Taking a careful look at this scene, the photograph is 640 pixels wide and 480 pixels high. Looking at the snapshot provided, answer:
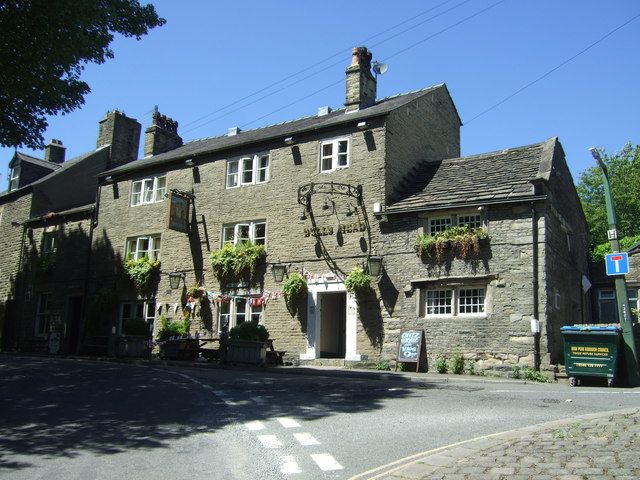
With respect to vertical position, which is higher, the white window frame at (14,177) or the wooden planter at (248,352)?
the white window frame at (14,177)

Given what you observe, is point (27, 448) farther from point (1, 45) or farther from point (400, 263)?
point (400, 263)

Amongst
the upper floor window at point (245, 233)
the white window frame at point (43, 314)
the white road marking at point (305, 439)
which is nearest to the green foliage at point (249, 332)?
the upper floor window at point (245, 233)

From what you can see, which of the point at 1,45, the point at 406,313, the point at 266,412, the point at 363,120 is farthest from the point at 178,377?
the point at 363,120

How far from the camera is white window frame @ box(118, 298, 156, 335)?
2510cm

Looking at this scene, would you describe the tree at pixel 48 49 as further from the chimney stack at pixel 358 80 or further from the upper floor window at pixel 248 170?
the chimney stack at pixel 358 80

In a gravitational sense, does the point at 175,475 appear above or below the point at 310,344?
below

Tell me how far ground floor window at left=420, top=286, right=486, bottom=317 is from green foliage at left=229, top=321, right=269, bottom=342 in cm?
534

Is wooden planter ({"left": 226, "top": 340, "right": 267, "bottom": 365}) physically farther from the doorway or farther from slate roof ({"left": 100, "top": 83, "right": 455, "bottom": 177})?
slate roof ({"left": 100, "top": 83, "right": 455, "bottom": 177})

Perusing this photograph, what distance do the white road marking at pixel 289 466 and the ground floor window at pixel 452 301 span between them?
12.1 metres

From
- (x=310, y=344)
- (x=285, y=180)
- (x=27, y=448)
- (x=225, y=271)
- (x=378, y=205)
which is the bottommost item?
(x=27, y=448)

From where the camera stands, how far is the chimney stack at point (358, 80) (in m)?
23.2

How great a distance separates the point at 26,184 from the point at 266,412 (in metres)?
28.3

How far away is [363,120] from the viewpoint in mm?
20828

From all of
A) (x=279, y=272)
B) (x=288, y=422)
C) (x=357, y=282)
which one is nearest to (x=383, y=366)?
(x=357, y=282)
